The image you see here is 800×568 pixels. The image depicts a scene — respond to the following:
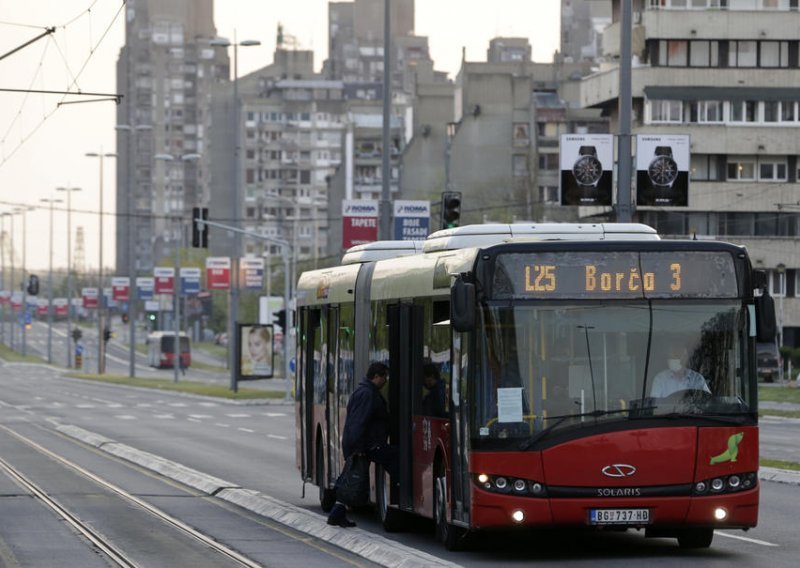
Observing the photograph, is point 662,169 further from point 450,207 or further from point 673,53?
point 673,53

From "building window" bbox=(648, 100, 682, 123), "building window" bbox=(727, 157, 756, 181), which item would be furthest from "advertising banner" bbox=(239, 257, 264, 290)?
"building window" bbox=(727, 157, 756, 181)

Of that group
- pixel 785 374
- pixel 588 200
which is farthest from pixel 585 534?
pixel 785 374

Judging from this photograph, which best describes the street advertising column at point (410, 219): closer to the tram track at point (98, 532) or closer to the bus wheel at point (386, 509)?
the tram track at point (98, 532)

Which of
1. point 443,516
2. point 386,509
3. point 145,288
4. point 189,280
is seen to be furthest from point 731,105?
point 443,516

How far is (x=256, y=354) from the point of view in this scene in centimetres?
7100

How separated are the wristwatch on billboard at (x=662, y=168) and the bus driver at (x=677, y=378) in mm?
16708

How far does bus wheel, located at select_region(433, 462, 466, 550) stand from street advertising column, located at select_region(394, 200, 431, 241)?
2852cm

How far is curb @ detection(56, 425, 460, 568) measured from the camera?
50.3ft

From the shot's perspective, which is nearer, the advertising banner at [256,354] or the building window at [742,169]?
the advertising banner at [256,354]

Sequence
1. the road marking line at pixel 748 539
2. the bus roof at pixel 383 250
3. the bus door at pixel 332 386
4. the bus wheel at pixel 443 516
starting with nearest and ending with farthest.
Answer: the bus wheel at pixel 443 516 < the road marking line at pixel 748 539 < the bus door at pixel 332 386 < the bus roof at pixel 383 250

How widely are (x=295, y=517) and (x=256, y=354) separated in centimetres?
5115

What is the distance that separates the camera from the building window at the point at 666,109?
9219 cm

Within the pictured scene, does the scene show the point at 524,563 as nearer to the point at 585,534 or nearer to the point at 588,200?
the point at 585,534

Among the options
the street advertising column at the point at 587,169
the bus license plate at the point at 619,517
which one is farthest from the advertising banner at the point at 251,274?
the bus license plate at the point at 619,517
